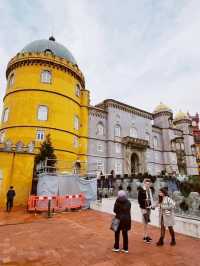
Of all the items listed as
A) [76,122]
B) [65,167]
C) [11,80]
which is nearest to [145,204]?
[65,167]

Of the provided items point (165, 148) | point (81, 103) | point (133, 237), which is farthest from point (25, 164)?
point (165, 148)

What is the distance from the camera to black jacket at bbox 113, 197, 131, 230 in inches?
219

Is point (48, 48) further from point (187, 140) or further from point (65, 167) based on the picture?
point (187, 140)

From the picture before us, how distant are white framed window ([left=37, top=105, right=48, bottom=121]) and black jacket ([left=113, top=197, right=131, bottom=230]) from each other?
1926 cm

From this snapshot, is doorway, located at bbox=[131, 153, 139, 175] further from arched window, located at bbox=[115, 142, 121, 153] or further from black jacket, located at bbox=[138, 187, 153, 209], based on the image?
black jacket, located at bbox=[138, 187, 153, 209]

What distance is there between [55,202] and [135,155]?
2292 centimetres

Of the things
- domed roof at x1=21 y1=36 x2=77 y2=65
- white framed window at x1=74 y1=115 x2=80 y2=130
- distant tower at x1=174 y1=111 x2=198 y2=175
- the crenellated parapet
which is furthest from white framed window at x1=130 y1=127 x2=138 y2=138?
distant tower at x1=174 y1=111 x2=198 y2=175

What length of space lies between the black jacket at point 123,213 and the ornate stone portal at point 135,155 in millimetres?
25068

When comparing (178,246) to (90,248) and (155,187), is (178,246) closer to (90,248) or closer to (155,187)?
(90,248)

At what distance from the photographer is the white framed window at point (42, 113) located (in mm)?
23177

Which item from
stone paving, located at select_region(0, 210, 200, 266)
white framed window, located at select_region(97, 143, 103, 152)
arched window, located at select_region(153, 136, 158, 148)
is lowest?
stone paving, located at select_region(0, 210, 200, 266)

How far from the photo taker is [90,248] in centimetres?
595

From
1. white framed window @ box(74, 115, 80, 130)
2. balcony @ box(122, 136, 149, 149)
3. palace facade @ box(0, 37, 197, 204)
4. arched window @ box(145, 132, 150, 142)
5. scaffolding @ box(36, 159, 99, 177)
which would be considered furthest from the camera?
arched window @ box(145, 132, 150, 142)

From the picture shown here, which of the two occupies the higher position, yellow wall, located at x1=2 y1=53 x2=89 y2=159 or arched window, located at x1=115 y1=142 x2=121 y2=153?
yellow wall, located at x1=2 y1=53 x2=89 y2=159
